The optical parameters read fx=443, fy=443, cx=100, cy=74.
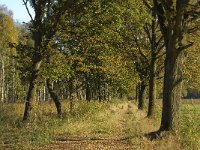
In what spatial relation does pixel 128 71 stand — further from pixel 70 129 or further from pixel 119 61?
pixel 70 129

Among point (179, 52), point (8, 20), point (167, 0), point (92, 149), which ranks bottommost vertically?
point (92, 149)

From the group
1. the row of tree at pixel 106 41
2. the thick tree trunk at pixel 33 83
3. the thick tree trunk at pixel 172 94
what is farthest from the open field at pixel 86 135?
the thick tree trunk at pixel 33 83

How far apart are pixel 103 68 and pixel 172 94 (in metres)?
15.5

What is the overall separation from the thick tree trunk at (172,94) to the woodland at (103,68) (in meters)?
0.03

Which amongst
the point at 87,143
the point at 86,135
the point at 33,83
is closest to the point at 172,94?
the point at 87,143

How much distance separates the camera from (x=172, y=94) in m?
14.9

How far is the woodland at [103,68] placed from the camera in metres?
14.3

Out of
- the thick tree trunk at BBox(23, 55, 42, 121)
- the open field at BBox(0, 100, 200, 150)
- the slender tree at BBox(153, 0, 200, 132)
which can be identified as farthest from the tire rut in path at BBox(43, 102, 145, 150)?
the thick tree trunk at BBox(23, 55, 42, 121)

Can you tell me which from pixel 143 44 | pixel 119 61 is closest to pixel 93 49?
pixel 119 61

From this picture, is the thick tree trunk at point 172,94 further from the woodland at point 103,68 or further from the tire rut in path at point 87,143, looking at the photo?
the tire rut in path at point 87,143

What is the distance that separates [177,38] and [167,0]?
1.43m

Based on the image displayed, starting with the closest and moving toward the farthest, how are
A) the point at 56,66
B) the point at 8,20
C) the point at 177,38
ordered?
1. the point at 177,38
2. the point at 56,66
3. the point at 8,20

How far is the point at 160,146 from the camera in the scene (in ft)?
41.2

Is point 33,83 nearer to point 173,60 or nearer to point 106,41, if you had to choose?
point 106,41
